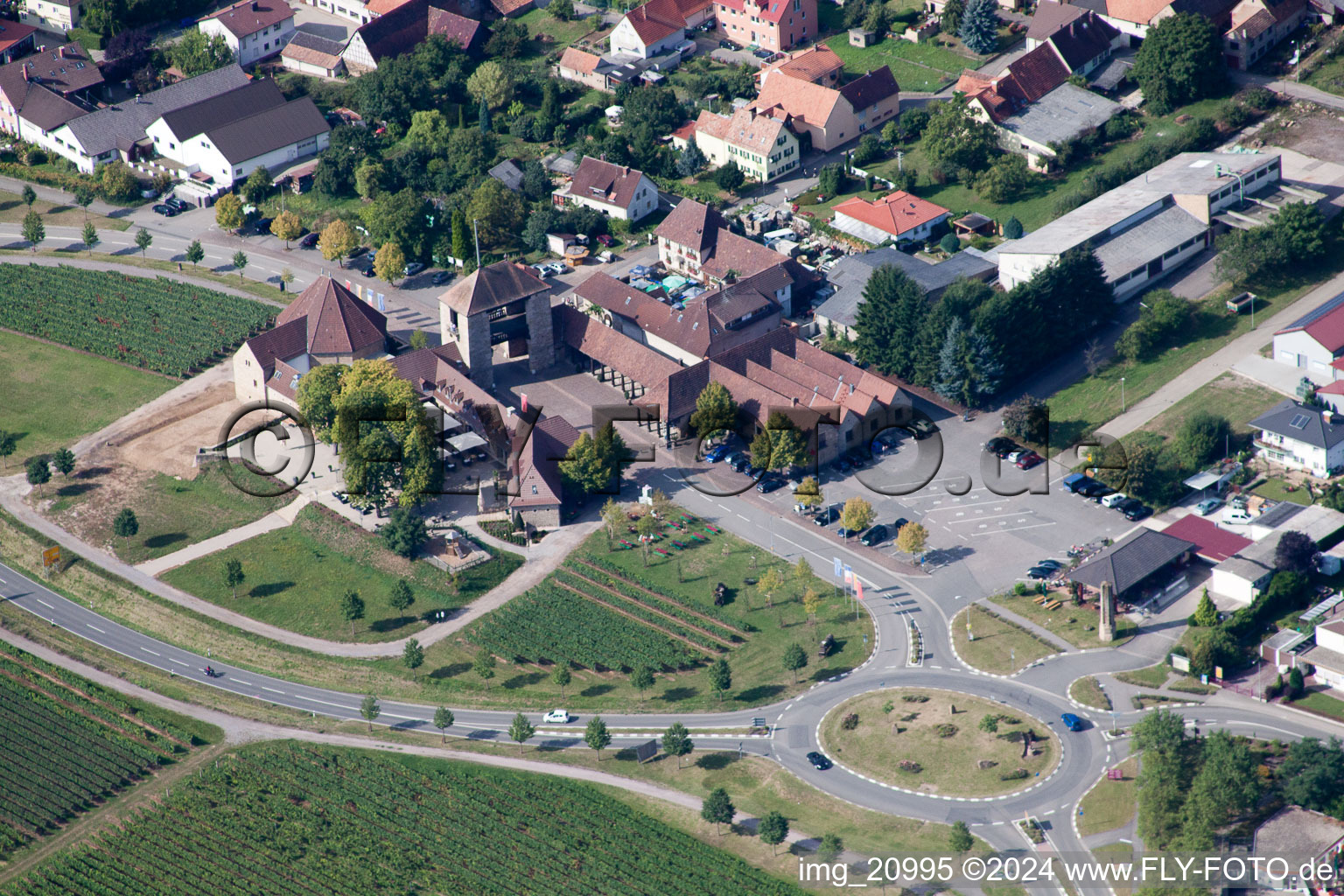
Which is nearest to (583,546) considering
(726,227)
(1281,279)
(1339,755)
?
(726,227)

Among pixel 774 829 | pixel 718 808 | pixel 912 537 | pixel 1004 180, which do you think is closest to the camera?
pixel 774 829

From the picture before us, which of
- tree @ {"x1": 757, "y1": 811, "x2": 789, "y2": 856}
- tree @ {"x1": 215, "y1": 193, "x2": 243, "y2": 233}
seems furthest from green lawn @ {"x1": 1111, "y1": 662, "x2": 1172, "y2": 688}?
tree @ {"x1": 215, "y1": 193, "x2": 243, "y2": 233}

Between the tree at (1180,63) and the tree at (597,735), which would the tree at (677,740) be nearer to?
the tree at (597,735)

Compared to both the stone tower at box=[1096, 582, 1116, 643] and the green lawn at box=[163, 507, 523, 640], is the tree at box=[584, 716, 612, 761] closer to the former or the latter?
the green lawn at box=[163, 507, 523, 640]

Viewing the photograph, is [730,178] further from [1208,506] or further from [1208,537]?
[1208,537]

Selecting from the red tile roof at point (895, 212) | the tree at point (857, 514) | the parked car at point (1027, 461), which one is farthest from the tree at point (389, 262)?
the parked car at point (1027, 461)

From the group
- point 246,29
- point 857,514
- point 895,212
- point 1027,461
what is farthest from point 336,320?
point 246,29
